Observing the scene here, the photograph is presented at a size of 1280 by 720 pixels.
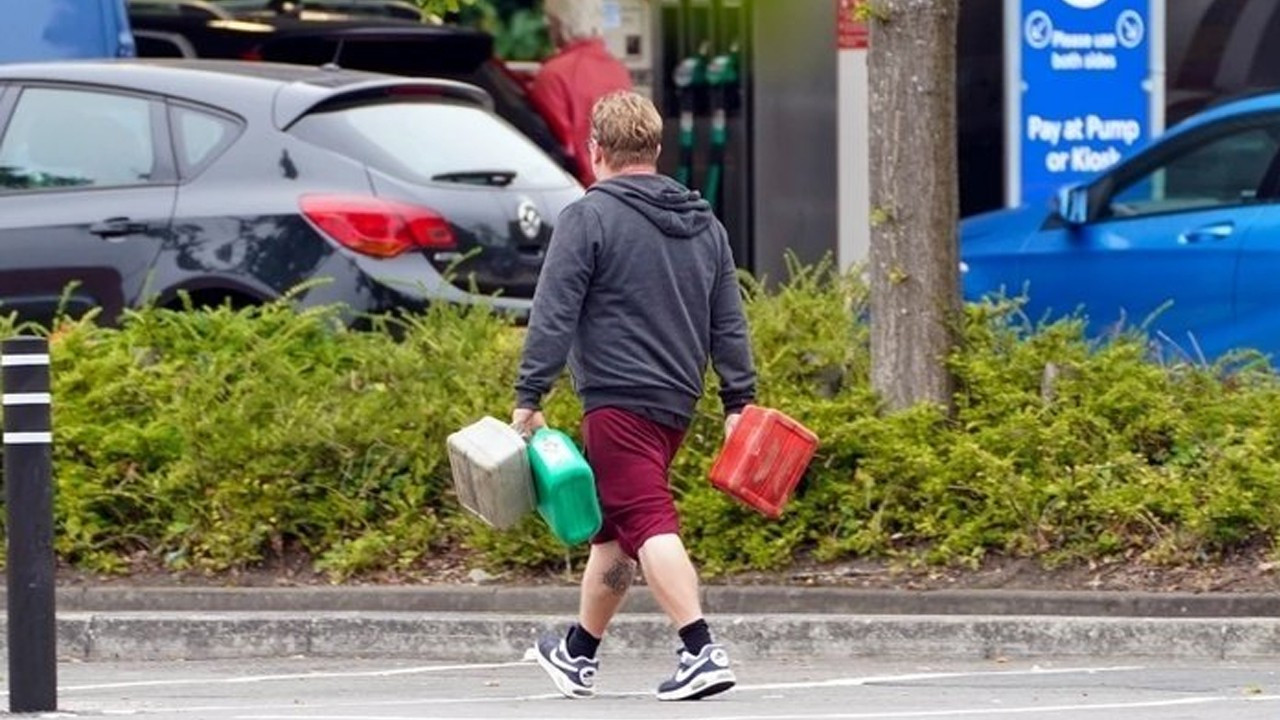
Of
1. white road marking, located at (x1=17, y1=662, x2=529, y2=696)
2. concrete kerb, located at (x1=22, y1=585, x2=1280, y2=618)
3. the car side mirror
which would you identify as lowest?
white road marking, located at (x1=17, y1=662, x2=529, y2=696)

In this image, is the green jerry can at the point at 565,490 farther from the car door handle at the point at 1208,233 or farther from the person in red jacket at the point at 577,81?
the person in red jacket at the point at 577,81

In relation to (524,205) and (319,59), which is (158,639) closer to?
(524,205)

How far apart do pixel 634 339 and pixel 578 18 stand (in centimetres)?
944

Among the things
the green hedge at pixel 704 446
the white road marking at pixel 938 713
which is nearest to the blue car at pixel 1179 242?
the green hedge at pixel 704 446

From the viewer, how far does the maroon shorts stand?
321 inches

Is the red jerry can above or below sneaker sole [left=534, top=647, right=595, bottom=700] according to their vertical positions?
above

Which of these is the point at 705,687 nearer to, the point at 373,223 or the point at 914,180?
the point at 914,180

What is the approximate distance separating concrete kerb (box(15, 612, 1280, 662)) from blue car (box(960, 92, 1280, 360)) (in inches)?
147

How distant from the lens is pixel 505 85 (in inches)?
674

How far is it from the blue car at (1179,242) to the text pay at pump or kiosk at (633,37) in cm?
541

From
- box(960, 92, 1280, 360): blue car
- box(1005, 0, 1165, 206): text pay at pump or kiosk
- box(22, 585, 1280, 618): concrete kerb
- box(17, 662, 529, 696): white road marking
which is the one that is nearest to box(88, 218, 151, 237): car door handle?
box(22, 585, 1280, 618): concrete kerb

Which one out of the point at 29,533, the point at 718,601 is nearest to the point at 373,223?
the point at 718,601

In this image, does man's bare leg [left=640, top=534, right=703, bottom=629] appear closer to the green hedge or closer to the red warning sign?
the green hedge

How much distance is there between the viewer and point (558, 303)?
808 centimetres
